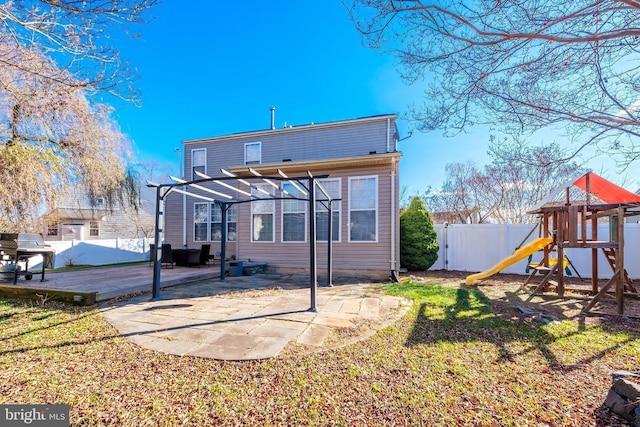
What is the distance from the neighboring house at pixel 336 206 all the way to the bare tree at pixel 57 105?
3540 mm

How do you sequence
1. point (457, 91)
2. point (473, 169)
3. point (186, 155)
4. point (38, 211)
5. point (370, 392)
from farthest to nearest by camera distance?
point (473, 169) → point (186, 155) → point (38, 211) → point (457, 91) → point (370, 392)

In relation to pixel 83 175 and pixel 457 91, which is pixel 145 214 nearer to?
pixel 83 175

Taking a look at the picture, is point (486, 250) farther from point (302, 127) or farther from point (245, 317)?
point (245, 317)

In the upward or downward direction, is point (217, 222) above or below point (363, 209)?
below

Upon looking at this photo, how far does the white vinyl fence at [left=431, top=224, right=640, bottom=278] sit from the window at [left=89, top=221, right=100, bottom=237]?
68.6ft

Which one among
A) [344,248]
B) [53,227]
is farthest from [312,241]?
[53,227]

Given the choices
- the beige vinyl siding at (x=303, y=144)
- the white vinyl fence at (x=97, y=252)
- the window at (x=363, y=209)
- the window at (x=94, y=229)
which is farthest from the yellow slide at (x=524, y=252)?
the window at (x=94, y=229)

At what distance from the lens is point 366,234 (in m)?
8.15

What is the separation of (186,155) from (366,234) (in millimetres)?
9652

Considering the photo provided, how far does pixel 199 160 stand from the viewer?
13172 millimetres

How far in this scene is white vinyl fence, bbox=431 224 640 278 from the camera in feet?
28.8

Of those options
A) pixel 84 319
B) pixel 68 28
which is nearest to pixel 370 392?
pixel 84 319

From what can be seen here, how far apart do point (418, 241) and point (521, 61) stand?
6657 mm

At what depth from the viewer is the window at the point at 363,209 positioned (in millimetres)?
8070
